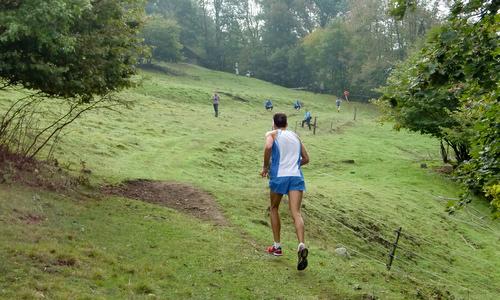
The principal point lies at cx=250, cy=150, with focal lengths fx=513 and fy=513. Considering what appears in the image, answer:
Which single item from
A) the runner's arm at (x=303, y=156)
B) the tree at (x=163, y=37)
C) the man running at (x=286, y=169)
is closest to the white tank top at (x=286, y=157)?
the man running at (x=286, y=169)

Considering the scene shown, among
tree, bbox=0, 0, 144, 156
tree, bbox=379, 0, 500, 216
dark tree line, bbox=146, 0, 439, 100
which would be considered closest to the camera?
tree, bbox=379, 0, 500, 216

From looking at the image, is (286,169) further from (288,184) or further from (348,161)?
(348,161)

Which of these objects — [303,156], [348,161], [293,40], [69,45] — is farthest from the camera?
[293,40]

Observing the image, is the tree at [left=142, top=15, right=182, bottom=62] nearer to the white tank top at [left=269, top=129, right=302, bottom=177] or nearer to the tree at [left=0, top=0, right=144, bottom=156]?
the tree at [left=0, top=0, right=144, bottom=156]

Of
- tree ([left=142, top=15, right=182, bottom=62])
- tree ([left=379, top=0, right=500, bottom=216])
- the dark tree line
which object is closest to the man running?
tree ([left=379, top=0, right=500, bottom=216])

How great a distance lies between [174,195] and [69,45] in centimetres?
546

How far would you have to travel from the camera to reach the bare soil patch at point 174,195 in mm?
13438

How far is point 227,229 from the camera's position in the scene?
38.9ft

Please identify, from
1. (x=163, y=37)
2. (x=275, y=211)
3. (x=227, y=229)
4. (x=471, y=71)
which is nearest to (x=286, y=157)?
(x=275, y=211)

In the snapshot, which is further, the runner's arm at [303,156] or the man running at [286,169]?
the runner's arm at [303,156]

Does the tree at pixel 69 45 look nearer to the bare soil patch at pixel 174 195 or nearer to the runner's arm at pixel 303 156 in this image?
the bare soil patch at pixel 174 195

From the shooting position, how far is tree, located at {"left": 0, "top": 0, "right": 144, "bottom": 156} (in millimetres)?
10719

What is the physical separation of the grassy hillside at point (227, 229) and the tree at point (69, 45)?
9.29ft

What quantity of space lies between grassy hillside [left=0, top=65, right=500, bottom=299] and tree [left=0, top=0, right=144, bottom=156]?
2.83m
